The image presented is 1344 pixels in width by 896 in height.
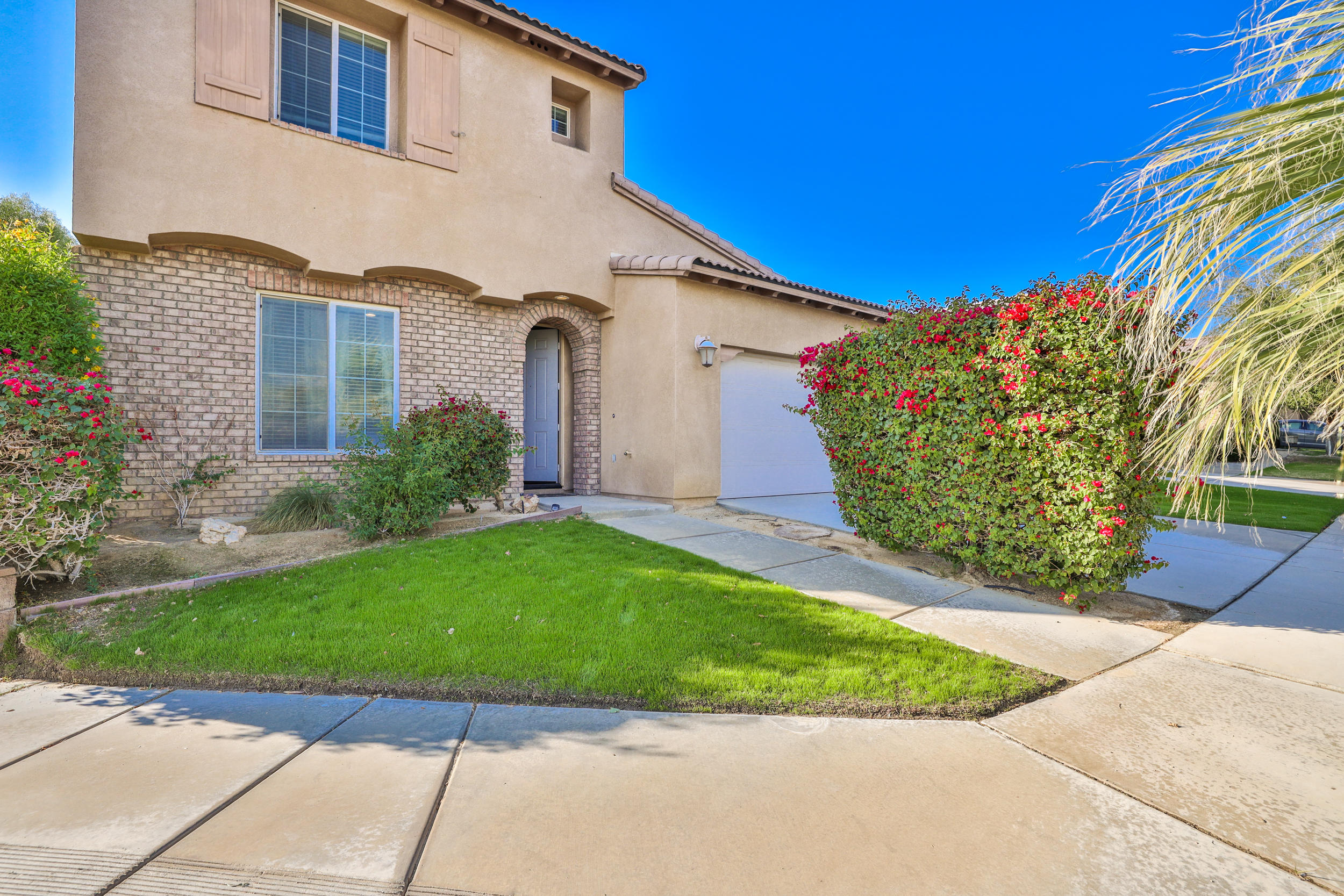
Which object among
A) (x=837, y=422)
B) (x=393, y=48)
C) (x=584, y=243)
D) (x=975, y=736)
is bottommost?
(x=975, y=736)

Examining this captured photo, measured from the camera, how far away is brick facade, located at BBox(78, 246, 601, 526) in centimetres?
668

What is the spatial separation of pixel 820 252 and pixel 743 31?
12.4 meters

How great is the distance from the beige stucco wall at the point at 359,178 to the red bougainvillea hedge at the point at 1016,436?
18.6 feet

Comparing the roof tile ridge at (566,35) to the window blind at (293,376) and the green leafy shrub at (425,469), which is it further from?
the green leafy shrub at (425,469)

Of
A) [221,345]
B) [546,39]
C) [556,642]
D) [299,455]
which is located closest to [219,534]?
[299,455]

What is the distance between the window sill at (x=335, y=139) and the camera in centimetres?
723

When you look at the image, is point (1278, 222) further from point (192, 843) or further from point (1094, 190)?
point (192, 843)

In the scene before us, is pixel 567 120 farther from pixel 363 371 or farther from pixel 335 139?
pixel 363 371

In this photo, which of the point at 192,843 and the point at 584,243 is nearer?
the point at 192,843

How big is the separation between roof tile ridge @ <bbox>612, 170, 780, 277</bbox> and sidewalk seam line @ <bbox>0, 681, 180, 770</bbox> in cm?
910

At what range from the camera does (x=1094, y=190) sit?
98.5 inches

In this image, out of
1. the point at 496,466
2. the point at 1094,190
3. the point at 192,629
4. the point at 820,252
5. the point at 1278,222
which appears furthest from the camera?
the point at 820,252

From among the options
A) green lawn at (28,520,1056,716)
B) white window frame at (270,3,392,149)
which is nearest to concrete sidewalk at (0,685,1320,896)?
green lawn at (28,520,1056,716)

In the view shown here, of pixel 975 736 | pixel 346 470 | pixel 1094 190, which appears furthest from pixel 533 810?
pixel 346 470
